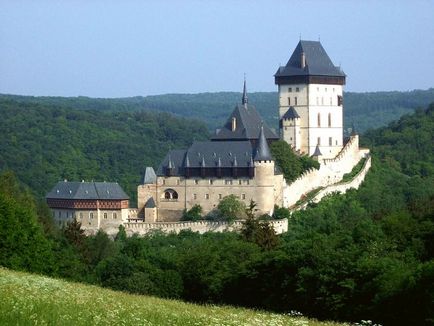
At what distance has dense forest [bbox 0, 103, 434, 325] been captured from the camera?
36.0 metres

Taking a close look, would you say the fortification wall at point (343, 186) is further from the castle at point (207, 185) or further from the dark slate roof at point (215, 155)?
the dark slate roof at point (215, 155)

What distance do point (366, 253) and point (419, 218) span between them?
11.1 meters

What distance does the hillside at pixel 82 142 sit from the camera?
12031 cm

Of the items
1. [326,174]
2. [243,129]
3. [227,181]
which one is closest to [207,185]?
[227,181]

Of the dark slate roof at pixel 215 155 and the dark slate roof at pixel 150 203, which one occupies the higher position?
the dark slate roof at pixel 215 155

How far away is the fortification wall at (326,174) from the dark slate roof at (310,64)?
15.1 ft

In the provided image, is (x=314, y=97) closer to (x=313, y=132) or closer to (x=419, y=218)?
(x=313, y=132)

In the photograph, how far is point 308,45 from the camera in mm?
86250

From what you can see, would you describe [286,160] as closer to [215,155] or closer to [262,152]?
[262,152]

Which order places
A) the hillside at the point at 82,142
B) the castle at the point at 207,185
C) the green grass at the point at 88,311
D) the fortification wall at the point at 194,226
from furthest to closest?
the hillside at the point at 82,142, the castle at the point at 207,185, the fortification wall at the point at 194,226, the green grass at the point at 88,311

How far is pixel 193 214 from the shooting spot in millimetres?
73875

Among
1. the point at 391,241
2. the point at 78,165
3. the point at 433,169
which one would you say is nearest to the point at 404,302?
the point at 391,241

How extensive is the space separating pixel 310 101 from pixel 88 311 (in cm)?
6160

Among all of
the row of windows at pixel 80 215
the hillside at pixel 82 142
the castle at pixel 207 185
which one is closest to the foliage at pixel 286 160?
the castle at pixel 207 185
